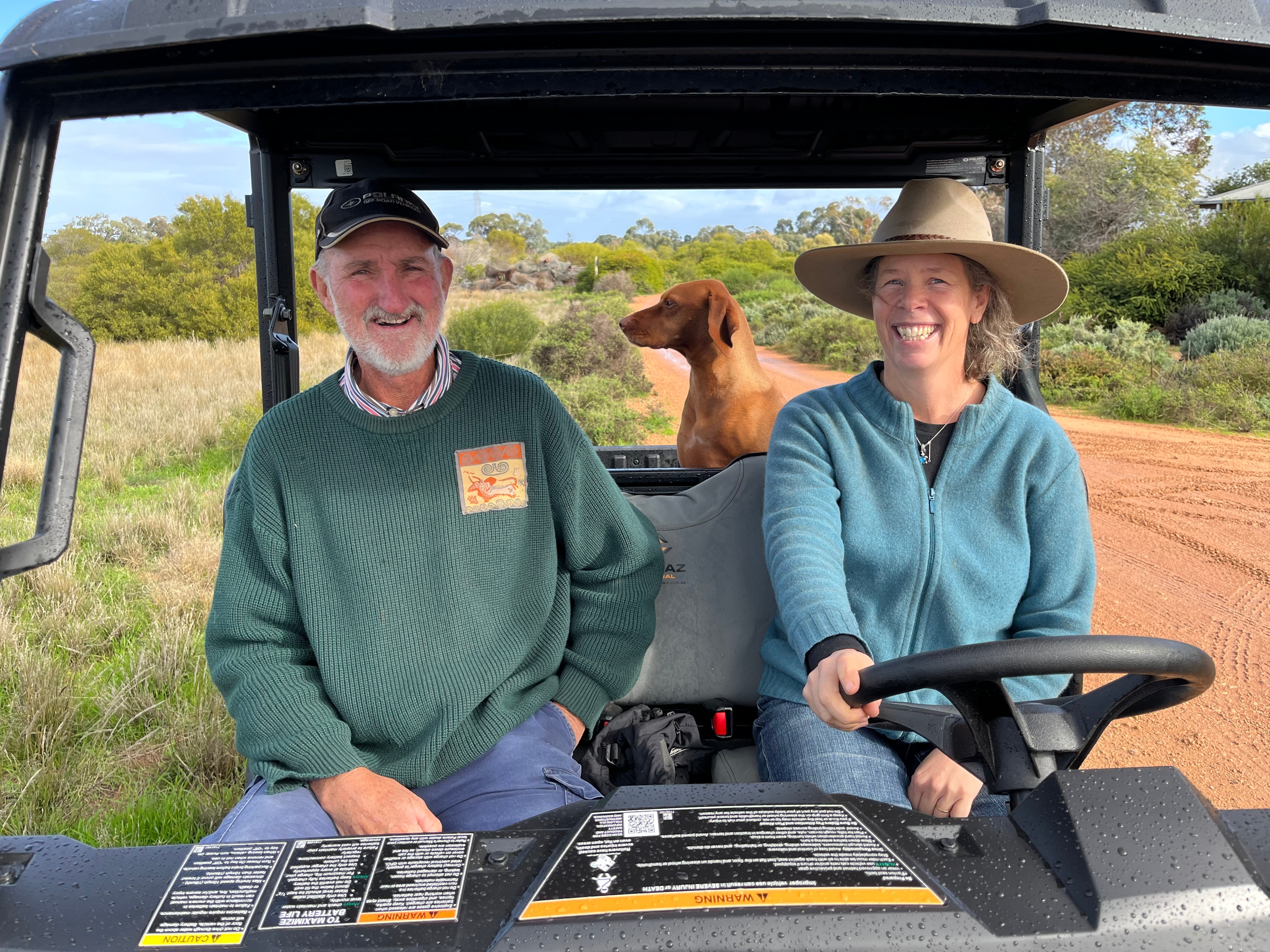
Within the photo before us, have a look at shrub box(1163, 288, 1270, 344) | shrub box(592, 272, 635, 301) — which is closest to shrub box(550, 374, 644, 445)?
shrub box(592, 272, 635, 301)

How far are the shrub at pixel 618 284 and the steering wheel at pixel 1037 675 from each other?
11.1ft

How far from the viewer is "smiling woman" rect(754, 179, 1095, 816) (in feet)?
6.45

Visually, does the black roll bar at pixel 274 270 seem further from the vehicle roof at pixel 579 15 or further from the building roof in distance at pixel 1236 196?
the building roof in distance at pixel 1236 196

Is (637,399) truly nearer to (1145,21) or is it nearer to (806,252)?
(806,252)

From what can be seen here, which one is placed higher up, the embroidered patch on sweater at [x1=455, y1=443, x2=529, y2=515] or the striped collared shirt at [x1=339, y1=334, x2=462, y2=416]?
the striped collared shirt at [x1=339, y1=334, x2=462, y2=416]

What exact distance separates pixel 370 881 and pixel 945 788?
1.18 metres

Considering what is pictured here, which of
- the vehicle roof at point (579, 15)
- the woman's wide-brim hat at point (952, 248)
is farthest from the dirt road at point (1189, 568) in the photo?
the vehicle roof at point (579, 15)

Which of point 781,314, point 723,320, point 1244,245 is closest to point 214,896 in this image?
point 781,314

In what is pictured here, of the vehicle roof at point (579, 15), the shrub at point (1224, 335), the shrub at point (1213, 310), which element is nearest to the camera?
the vehicle roof at point (579, 15)

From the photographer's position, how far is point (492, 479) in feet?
6.81

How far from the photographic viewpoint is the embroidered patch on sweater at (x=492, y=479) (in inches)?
80.6

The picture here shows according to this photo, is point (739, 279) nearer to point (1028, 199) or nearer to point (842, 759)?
point (1028, 199)

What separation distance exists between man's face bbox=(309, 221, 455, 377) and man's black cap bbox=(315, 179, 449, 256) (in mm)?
31

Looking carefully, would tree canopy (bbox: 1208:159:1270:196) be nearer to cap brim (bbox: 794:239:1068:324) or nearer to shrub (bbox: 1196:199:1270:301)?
shrub (bbox: 1196:199:1270:301)
